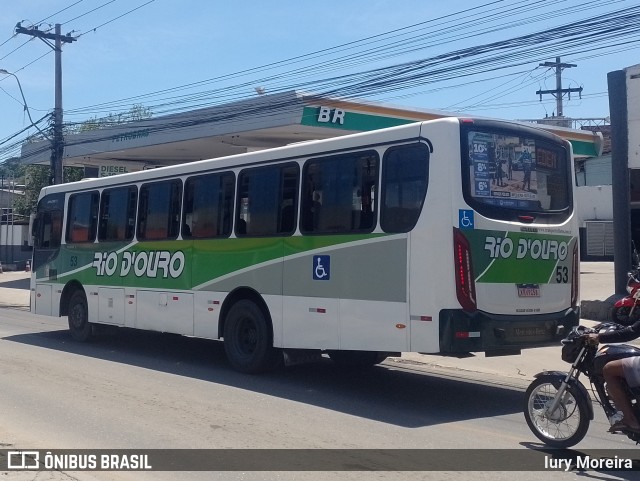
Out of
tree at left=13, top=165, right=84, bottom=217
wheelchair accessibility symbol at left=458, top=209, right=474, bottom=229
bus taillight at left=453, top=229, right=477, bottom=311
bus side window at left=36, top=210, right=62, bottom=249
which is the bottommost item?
bus taillight at left=453, top=229, right=477, bottom=311

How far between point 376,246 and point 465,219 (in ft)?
4.01

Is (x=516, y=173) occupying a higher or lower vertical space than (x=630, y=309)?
higher

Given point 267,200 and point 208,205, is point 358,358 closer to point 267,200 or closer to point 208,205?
point 267,200

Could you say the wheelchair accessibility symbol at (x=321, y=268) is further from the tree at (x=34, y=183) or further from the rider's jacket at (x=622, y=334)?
the tree at (x=34, y=183)

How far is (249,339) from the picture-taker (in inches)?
474

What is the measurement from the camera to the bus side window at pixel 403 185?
937cm

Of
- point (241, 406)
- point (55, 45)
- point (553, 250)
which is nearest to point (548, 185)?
point (553, 250)

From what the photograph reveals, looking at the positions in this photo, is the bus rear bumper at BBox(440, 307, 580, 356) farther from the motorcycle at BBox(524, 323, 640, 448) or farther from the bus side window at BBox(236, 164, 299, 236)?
the bus side window at BBox(236, 164, 299, 236)

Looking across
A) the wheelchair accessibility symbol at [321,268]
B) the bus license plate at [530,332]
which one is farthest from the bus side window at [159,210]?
the bus license plate at [530,332]

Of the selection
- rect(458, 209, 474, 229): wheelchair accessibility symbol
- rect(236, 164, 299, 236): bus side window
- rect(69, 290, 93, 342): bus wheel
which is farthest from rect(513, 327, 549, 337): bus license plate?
rect(69, 290, 93, 342): bus wheel

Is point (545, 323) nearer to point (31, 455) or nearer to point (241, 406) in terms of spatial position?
point (241, 406)

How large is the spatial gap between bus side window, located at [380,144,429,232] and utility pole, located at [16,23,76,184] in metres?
21.2

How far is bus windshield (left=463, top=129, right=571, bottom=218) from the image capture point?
30.6ft

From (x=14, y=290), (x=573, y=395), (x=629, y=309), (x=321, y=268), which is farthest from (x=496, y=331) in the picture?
(x=14, y=290)
